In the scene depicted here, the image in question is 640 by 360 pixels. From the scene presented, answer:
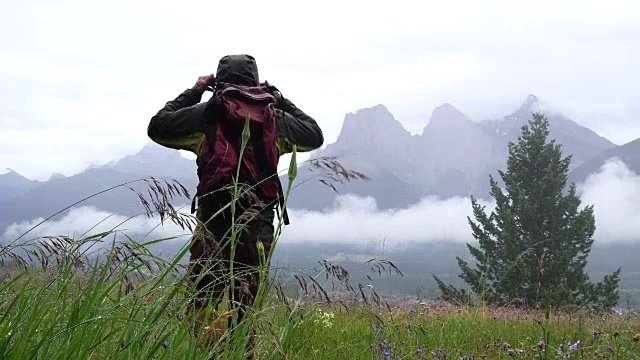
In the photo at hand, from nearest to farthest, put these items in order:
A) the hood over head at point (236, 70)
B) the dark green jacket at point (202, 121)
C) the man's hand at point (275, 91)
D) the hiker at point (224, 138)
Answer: the hiker at point (224, 138)
the dark green jacket at point (202, 121)
the hood over head at point (236, 70)
the man's hand at point (275, 91)

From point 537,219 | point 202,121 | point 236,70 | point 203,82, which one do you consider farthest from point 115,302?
point 537,219

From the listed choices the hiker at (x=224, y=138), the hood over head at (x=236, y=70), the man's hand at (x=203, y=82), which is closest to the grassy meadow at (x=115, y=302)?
the hiker at (x=224, y=138)

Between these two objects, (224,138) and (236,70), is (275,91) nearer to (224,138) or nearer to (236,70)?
(236,70)

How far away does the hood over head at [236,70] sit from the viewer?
13.6ft

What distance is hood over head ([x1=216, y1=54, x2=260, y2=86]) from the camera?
4.16 metres

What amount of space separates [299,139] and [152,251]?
2.30 m

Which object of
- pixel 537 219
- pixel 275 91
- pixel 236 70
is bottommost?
pixel 537 219

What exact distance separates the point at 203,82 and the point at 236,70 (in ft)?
1.07

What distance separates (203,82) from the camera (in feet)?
14.3

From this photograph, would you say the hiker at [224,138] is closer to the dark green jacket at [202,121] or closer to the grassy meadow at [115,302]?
the dark green jacket at [202,121]

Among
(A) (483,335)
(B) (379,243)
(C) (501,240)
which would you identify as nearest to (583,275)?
(C) (501,240)

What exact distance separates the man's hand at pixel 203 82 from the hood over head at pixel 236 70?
18 centimetres

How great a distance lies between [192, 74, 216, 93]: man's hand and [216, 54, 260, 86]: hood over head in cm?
18

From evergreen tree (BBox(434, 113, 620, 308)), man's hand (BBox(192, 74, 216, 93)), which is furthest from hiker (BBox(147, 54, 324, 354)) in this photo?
evergreen tree (BBox(434, 113, 620, 308))
